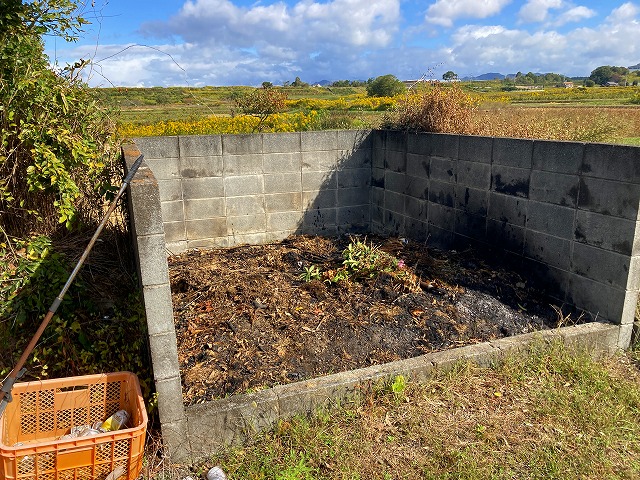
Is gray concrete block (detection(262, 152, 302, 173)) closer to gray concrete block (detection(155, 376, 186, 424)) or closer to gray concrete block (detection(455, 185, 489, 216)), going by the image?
gray concrete block (detection(455, 185, 489, 216))

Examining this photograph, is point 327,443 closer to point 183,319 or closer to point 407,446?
point 407,446

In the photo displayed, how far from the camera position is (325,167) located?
6.58 m

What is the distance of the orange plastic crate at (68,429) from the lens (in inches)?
89.0

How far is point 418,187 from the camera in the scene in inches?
235

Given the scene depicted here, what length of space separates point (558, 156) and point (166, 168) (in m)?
4.16

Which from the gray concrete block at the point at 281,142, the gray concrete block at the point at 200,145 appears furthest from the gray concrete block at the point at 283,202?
the gray concrete block at the point at 200,145

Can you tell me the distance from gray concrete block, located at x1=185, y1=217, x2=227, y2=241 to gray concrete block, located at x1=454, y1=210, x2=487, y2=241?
2.83 metres

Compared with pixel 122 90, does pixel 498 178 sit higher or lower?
lower

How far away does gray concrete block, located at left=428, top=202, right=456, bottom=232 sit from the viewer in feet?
17.9

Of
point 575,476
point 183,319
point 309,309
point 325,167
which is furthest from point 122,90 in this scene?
point 575,476

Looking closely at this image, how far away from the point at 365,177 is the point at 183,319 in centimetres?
362

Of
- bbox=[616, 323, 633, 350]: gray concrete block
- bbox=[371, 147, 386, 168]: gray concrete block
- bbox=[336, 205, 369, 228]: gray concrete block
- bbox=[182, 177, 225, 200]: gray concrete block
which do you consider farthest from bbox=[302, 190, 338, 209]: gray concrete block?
bbox=[616, 323, 633, 350]: gray concrete block

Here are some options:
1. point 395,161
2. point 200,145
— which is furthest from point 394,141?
point 200,145

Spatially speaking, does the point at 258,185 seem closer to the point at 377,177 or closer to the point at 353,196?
the point at 353,196
